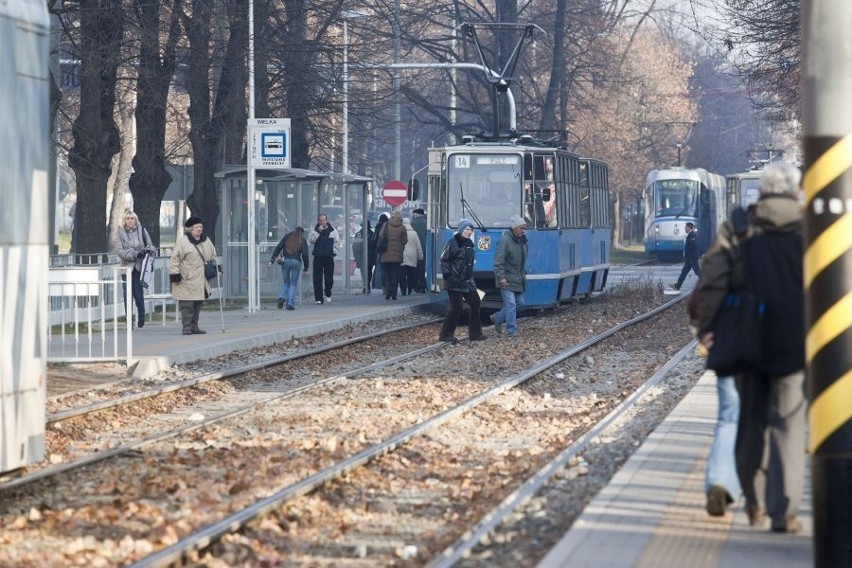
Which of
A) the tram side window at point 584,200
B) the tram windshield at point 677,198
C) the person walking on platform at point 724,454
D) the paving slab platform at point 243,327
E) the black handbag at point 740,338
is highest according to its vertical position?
the tram windshield at point 677,198

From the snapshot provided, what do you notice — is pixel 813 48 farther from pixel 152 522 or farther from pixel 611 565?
pixel 152 522

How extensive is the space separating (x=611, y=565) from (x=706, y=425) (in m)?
5.31

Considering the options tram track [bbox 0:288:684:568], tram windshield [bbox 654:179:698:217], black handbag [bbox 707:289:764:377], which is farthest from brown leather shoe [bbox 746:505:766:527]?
tram windshield [bbox 654:179:698:217]

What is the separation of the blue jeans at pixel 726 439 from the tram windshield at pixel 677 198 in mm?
54165

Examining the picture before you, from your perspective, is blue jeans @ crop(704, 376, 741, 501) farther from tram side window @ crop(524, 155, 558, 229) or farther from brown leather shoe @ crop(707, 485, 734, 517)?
tram side window @ crop(524, 155, 558, 229)

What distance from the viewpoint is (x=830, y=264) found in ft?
19.7

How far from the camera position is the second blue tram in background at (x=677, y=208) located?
2435 inches

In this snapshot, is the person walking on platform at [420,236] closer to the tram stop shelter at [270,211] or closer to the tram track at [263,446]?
the tram stop shelter at [270,211]

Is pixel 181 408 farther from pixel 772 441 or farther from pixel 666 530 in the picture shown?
pixel 772 441

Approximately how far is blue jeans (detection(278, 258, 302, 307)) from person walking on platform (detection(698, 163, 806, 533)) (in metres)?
22.2

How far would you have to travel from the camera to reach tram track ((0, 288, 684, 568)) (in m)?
9.77

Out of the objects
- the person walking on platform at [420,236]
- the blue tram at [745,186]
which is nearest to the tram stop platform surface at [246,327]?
the person walking on platform at [420,236]

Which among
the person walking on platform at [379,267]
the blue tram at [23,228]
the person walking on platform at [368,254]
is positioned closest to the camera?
the blue tram at [23,228]

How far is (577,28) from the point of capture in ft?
154
